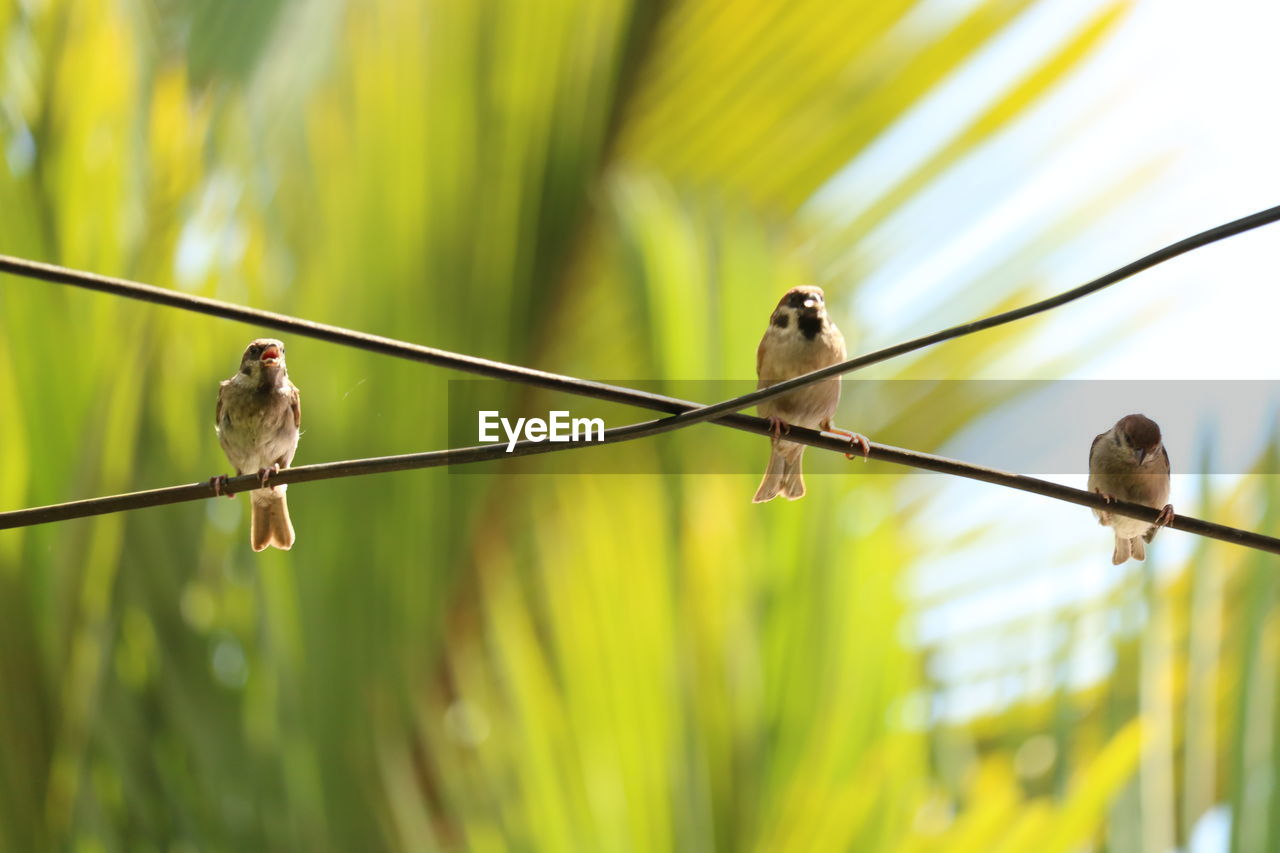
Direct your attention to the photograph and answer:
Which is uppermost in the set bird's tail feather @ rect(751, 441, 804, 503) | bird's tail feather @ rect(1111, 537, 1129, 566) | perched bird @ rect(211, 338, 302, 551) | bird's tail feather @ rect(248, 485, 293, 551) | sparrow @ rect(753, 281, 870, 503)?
sparrow @ rect(753, 281, 870, 503)

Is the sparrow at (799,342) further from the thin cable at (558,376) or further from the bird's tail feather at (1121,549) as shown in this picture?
the thin cable at (558,376)

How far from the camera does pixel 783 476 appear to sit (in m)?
3.60

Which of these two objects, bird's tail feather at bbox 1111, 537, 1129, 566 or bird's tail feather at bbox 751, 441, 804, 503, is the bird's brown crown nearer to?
bird's tail feather at bbox 1111, 537, 1129, 566

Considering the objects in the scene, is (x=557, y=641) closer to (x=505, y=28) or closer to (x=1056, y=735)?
(x=1056, y=735)

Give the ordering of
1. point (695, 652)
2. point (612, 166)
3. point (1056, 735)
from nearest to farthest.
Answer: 1. point (695, 652)
2. point (1056, 735)
3. point (612, 166)

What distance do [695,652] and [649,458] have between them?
61 cm

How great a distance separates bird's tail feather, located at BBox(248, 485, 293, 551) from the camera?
12.5 ft

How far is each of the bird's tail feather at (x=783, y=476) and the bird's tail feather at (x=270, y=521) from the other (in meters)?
1.29

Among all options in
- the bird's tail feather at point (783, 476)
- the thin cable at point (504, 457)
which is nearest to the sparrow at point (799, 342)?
the bird's tail feather at point (783, 476)

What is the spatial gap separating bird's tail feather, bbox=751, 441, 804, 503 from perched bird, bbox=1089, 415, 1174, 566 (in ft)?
3.41

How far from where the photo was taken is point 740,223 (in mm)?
3895

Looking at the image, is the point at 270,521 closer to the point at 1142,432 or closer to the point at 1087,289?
the point at 1087,289

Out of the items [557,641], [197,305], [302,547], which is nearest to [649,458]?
[557,641]

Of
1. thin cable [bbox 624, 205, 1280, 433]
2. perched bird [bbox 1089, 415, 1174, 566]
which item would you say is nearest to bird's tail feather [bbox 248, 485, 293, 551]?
thin cable [bbox 624, 205, 1280, 433]
